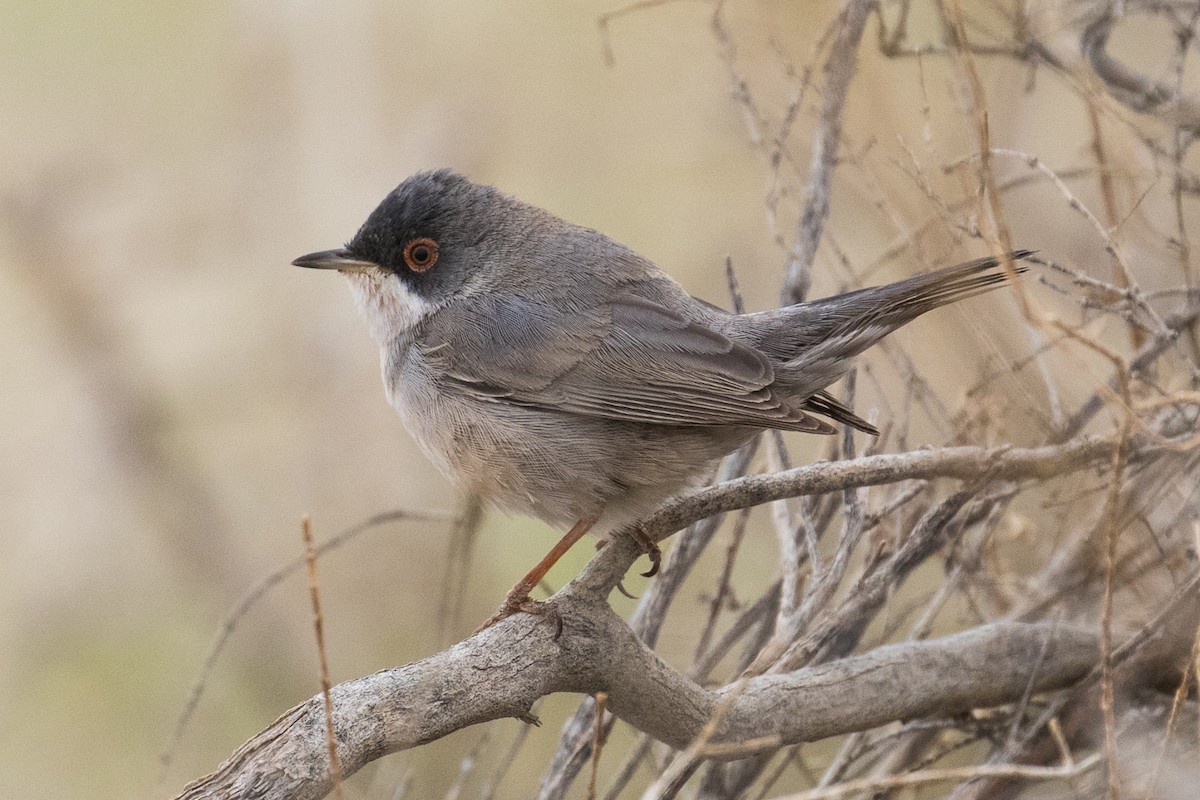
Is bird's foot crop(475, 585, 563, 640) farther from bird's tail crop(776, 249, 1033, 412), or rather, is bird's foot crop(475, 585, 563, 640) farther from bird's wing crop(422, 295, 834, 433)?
bird's tail crop(776, 249, 1033, 412)

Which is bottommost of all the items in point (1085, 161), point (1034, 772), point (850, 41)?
point (1034, 772)

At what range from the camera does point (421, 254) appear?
3793 mm

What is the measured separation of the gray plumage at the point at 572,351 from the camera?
10.6 feet

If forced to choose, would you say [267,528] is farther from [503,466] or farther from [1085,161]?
[1085,161]

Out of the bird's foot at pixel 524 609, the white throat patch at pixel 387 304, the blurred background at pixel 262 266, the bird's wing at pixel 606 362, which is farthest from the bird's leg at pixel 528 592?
the blurred background at pixel 262 266

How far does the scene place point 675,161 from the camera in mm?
6984

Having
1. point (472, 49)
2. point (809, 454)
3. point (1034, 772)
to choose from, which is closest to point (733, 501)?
point (1034, 772)

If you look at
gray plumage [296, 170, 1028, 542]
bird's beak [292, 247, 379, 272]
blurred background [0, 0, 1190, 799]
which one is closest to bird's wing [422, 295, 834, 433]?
gray plumage [296, 170, 1028, 542]

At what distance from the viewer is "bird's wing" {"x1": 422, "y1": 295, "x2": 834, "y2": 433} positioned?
10.5ft

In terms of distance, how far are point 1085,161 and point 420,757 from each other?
4.42 m

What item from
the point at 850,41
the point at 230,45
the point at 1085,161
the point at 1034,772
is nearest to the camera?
the point at 1034,772

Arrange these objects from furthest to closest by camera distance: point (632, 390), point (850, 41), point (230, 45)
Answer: point (230, 45)
point (850, 41)
point (632, 390)

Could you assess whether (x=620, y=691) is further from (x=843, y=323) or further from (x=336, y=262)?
(x=336, y=262)

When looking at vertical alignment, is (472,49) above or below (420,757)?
above
